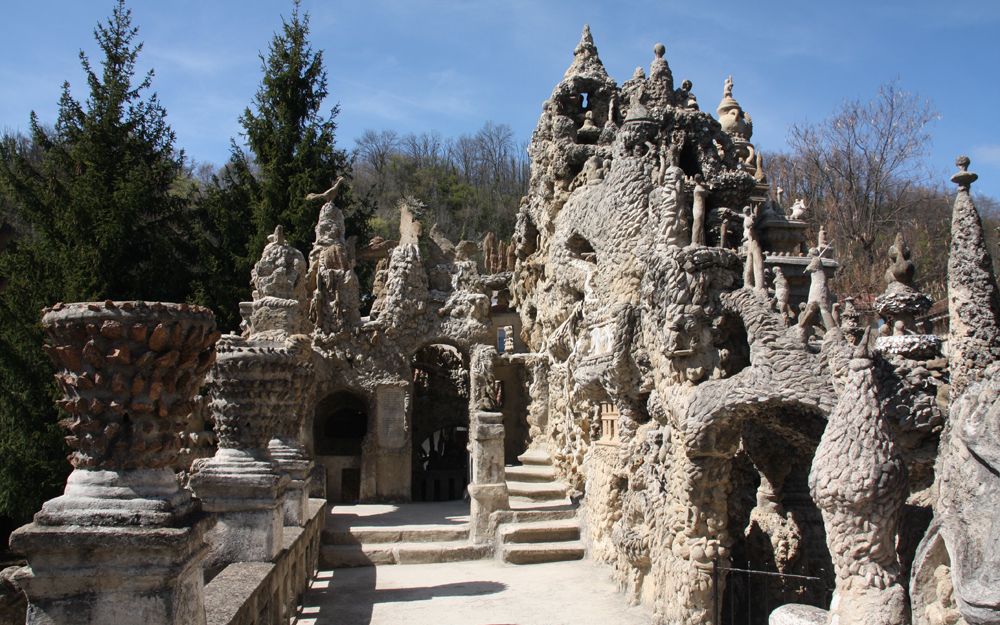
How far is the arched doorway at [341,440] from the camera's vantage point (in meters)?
13.7

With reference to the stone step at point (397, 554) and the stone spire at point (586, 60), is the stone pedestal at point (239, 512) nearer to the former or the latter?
the stone step at point (397, 554)

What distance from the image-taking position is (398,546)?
10289 mm

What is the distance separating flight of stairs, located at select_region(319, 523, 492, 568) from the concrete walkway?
15 cm

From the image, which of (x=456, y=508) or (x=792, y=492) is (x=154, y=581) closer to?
(x=792, y=492)

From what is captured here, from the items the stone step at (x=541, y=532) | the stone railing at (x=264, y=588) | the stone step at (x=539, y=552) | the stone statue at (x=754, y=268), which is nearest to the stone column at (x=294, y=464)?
the stone railing at (x=264, y=588)

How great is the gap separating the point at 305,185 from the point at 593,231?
10.4m

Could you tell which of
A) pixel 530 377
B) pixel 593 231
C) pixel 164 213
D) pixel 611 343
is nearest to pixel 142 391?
pixel 611 343

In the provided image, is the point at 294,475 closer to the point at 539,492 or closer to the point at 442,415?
the point at 539,492

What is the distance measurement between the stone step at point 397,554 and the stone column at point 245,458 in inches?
167

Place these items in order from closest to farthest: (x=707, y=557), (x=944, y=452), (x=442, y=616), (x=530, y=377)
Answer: (x=944, y=452), (x=707, y=557), (x=442, y=616), (x=530, y=377)

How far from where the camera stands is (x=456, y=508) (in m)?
13.1

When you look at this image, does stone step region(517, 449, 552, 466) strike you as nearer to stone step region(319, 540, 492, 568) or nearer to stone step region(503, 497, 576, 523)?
stone step region(503, 497, 576, 523)

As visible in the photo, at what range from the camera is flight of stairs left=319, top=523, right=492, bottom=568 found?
9953 mm

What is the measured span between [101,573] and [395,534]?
7.91 metres
